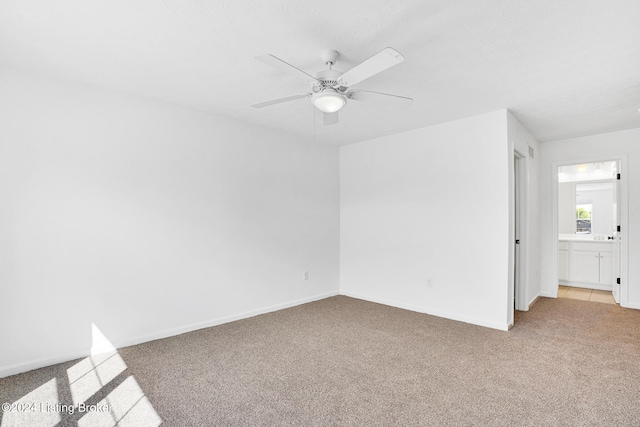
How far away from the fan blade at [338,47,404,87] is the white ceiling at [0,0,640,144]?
25 cm

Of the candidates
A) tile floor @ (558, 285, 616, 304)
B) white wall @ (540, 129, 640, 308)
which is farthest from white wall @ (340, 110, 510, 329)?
tile floor @ (558, 285, 616, 304)

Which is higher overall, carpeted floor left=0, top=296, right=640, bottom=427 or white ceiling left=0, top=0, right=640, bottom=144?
white ceiling left=0, top=0, right=640, bottom=144

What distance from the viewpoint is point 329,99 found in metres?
2.33

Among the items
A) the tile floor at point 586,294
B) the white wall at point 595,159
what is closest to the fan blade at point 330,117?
the white wall at point 595,159

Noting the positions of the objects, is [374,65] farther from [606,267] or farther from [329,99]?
[606,267]

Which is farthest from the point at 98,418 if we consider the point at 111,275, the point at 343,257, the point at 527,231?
the point at 527,231

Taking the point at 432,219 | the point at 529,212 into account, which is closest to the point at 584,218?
the point at 529,212

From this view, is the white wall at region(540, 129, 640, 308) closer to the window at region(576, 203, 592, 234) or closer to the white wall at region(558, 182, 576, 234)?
the white wall at region(558, 182, 576, 234)

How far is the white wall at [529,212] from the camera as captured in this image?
156 inches

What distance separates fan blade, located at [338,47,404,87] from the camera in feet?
5.86

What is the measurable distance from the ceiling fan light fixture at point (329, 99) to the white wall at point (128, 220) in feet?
6.01

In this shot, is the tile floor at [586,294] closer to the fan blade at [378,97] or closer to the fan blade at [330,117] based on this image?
the fan blade at [378,97]

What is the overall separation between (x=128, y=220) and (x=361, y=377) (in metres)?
2.54

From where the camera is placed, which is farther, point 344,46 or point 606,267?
point 606,267
